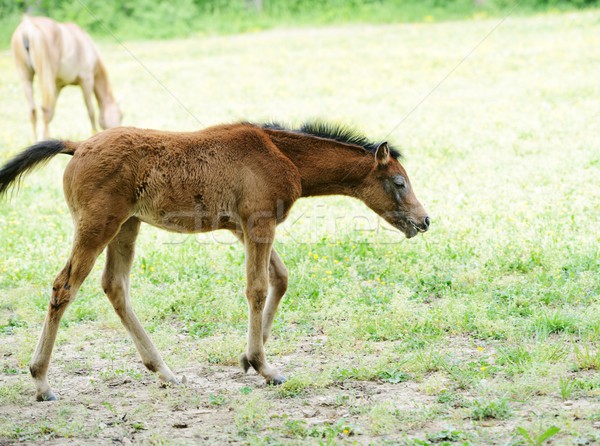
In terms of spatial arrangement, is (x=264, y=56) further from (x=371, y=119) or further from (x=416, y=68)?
(x=371, y=119)

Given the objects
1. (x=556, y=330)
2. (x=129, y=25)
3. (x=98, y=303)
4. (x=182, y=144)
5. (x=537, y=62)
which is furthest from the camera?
(x=129, y=25)

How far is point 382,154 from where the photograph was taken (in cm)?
600

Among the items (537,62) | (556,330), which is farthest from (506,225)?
(537,62)

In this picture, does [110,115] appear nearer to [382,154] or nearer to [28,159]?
[28,159]

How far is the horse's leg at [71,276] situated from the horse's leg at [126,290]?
1.46ft

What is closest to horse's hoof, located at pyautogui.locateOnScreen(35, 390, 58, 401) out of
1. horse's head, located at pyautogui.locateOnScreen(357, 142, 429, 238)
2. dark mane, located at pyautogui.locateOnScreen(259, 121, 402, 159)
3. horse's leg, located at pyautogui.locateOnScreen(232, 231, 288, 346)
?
horse's leg, located at pyautogui.locateOnScreen(232, 231, 288, 346)

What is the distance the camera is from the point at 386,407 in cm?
496

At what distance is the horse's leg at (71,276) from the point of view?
17.3ft

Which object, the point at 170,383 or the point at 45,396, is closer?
the point at 45,396

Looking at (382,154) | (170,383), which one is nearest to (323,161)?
(382,154)

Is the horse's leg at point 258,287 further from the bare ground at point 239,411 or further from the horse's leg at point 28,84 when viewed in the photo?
the horse's leg at point 28,84

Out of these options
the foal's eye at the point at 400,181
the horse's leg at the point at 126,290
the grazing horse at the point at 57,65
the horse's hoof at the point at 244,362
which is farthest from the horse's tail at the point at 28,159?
the grazing horse at the point at 57,65

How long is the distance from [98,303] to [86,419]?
231 centimetres

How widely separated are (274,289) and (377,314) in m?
1.11
